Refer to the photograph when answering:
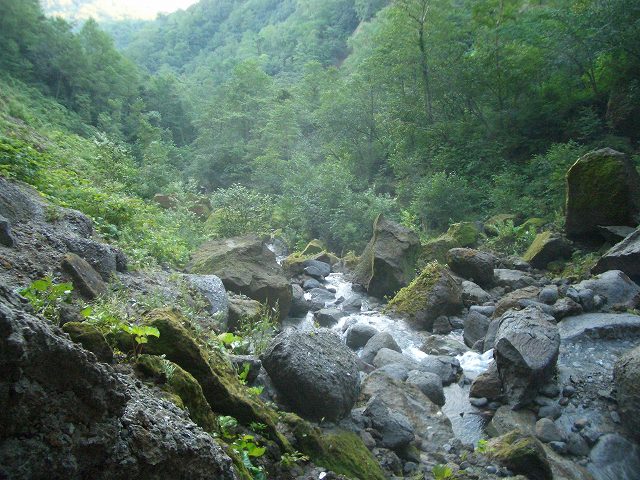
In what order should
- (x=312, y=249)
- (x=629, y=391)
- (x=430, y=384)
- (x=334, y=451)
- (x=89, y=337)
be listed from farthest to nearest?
1. (x=312, y=249)
2. (x=430, y=384)
3. (x=629, y=391)
4. (x=334, y=451)
5. (x=89, y=337)

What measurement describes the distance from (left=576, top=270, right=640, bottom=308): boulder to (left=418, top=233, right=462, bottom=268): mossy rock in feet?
17.5

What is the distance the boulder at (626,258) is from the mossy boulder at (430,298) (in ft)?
10.9

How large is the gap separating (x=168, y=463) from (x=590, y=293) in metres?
9.48

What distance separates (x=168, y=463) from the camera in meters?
2.50

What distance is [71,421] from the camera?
2.20 metres

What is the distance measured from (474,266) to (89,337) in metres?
11.7

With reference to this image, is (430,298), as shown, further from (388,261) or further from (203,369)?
(203,369)

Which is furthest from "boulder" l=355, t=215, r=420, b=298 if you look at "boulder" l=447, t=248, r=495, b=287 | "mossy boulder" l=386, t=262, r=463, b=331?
"mossy boulder" l=386, t=262, r=463, b=331

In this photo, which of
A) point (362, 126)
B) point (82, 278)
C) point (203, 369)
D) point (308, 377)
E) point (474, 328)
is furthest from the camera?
point (362, 126)

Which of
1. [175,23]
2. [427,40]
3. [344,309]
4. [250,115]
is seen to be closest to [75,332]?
[344,309]

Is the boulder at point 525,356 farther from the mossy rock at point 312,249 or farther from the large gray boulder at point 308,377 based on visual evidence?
the mossy rock at point 312,249

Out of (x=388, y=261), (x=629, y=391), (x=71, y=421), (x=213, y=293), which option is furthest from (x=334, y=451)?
(x=388, y=261)

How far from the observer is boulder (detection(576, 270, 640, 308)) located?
9.53 m

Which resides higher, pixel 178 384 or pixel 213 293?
pixel 178 384
